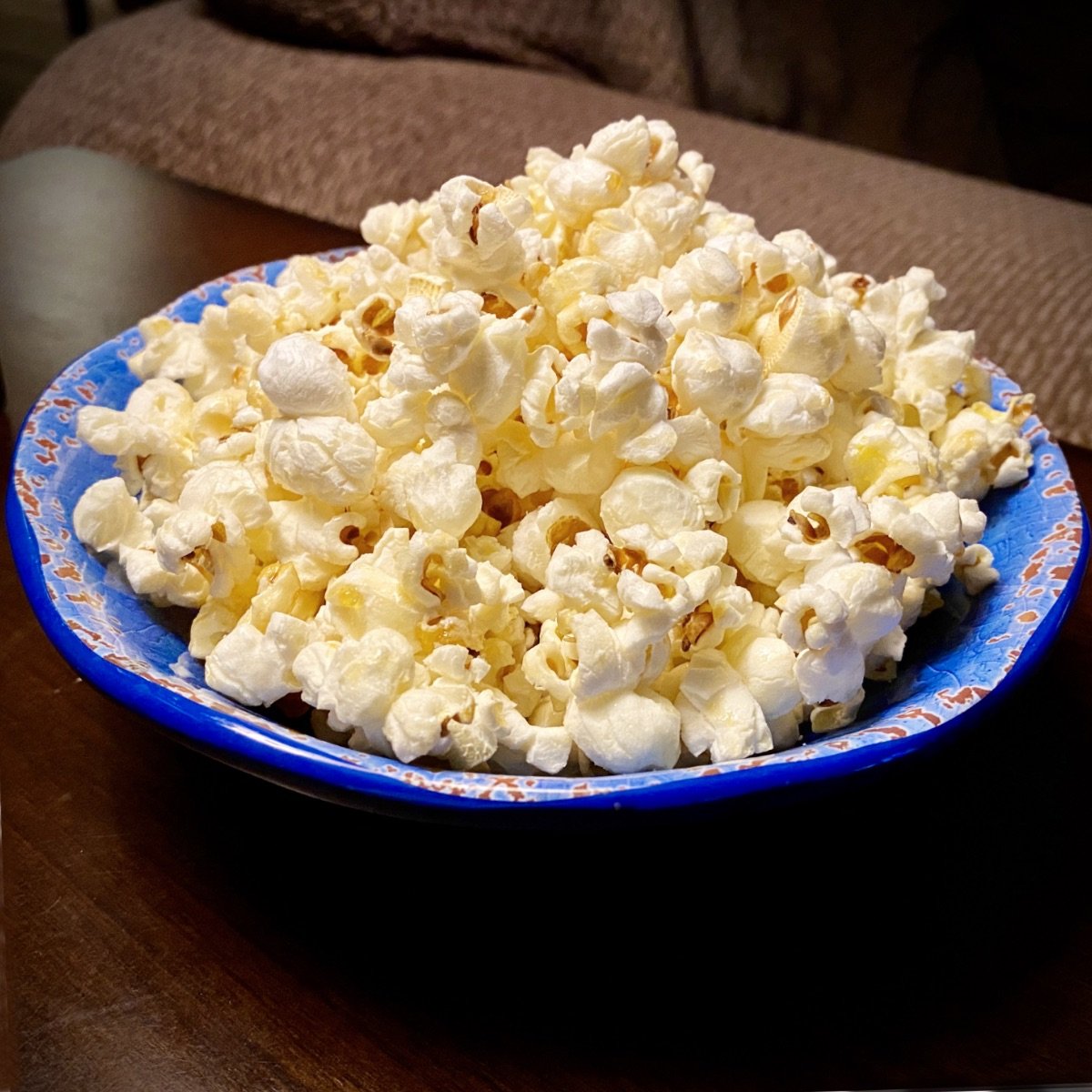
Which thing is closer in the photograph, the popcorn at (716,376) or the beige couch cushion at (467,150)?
the popcorn at (716,376)

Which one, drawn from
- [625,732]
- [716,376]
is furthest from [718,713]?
[716,376]

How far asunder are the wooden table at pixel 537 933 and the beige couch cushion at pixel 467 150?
2.53ft

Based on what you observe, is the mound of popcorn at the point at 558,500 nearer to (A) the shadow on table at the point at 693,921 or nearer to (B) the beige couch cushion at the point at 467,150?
(A) the shadow on table at the point at 693,921

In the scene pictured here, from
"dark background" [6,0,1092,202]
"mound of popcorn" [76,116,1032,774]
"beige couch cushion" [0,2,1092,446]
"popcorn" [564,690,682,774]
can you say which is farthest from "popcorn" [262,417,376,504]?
"dark background" [6,0,1092,202]

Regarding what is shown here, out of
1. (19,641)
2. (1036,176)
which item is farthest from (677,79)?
(19,641)

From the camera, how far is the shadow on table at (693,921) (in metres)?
0.51

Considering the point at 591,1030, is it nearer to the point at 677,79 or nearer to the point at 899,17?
the point at 677,79

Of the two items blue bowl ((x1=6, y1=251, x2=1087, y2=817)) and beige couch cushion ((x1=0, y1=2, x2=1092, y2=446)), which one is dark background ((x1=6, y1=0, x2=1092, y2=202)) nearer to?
beige couch cushion ((x1=0, y1=2, x2=1092, y2=446))

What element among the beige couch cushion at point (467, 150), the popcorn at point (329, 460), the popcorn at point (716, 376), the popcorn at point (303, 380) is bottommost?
the beige couch cushion at point (467, 150)

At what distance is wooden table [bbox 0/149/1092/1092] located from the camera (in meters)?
0.50

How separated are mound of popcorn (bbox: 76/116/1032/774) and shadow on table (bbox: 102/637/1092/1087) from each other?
6 cm

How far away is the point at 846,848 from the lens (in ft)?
1.95

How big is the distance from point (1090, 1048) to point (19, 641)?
22.9 inches

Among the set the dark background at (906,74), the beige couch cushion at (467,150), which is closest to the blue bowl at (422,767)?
the beige couch cushion at (467,150)
